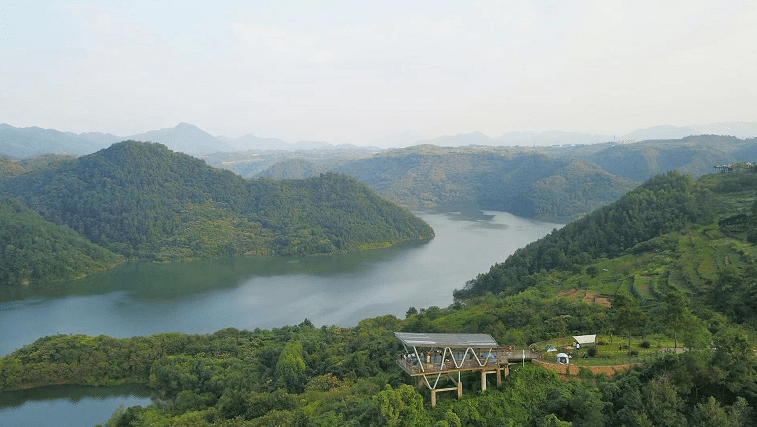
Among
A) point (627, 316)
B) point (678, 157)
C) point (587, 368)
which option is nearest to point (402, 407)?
point (587, 368)

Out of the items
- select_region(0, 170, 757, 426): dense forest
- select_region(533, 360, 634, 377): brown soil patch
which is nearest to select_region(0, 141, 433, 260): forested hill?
select_region(0, 170, 757, 426): dense forest

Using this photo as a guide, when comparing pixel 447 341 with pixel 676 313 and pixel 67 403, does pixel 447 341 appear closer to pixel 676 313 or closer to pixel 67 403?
pixel 676 313

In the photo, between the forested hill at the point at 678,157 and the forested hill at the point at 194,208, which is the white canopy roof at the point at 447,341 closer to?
the forested hill at the point at 194,208

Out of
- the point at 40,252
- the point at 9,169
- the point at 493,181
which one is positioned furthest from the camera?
the point at 493,181

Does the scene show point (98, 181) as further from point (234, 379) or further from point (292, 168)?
point (292, 168)

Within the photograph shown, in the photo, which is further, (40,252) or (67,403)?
(40,252)

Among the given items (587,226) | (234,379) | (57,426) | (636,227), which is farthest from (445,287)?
(57,426)

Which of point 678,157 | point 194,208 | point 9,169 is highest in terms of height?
point 9,169
